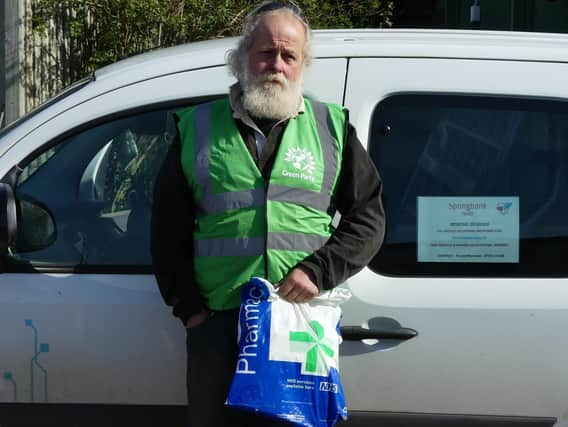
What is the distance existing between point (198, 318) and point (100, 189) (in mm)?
689

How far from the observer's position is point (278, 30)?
2.85 meters

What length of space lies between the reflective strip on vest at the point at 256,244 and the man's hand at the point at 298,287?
3.4 inches

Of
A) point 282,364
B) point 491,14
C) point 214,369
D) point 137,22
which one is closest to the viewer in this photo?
point 282,364

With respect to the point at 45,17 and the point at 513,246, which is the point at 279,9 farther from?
the point at 45,17

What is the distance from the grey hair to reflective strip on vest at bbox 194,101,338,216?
0.50 ft

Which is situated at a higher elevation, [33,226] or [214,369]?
[33,226]

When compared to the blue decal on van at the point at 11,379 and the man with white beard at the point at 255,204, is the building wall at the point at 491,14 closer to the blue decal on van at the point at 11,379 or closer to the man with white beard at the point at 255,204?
the man with white beard at the point at 255,204

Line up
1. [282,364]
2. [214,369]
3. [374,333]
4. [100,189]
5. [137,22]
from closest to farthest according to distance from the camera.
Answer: [282,364]
[214,369]
[374,333]
[100,189]
[137,22]

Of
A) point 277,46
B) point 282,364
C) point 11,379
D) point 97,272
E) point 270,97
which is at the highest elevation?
point 277,46

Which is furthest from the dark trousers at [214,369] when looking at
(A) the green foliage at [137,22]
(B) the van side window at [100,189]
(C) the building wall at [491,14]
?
(C) the building wall at [491,14]

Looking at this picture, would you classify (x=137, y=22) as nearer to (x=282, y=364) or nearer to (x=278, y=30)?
(x=278, y=30)

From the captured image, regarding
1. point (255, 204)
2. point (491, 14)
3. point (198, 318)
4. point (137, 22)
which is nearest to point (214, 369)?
point (198, 318)

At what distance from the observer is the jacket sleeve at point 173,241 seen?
2.80 meters

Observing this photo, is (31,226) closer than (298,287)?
No
